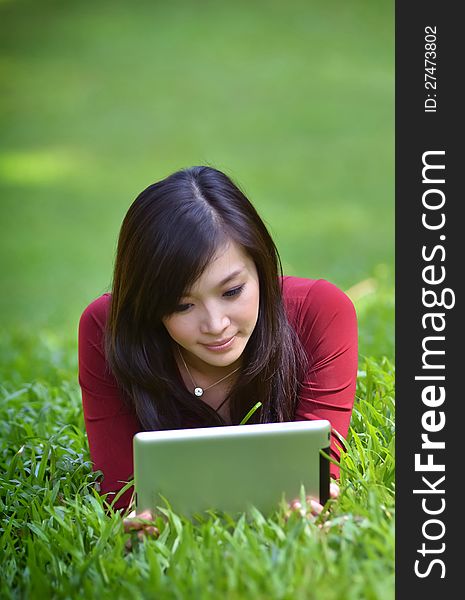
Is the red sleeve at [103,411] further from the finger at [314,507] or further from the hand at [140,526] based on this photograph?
the finger at [314,507]

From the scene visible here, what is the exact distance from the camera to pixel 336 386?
296cm

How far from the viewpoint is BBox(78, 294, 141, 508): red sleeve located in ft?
9.78

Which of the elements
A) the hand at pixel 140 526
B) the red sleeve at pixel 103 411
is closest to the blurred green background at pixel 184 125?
the red sleeve at pixel 103 411

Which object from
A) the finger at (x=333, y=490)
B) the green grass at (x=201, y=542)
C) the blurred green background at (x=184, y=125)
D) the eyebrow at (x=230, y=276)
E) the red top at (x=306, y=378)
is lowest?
the green grass at (x=201, y=542)

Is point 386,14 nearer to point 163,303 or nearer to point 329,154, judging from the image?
point 329,154

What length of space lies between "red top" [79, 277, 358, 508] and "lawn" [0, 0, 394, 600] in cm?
10

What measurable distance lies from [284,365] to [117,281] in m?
0.50

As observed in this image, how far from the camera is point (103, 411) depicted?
3.04 meters

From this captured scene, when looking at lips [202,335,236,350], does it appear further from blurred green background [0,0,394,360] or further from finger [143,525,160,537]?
blurred green background [0,0,394,360]

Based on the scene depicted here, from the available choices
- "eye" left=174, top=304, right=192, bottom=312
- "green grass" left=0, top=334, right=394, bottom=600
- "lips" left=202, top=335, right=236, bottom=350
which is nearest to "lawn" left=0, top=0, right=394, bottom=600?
"green grass" left=0, top=334, right=394, bottom=600

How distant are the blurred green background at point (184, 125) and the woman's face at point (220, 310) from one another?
389 centimetres

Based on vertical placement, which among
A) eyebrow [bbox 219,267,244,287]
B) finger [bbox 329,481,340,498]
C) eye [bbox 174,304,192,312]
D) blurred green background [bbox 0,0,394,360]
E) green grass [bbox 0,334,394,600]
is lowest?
green grass [bbox 0,334,394,600]

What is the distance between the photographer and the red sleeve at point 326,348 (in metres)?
2.95

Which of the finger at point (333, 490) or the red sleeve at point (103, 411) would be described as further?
the red sleeve at point (103, 411)
